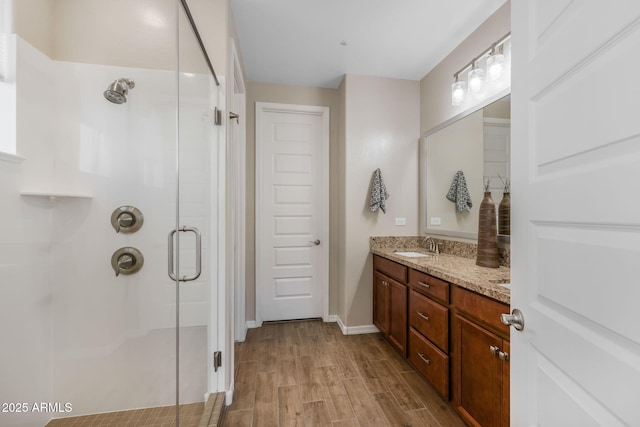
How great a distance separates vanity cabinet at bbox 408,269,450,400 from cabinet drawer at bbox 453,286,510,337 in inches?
4.4

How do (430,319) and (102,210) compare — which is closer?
(102,210)

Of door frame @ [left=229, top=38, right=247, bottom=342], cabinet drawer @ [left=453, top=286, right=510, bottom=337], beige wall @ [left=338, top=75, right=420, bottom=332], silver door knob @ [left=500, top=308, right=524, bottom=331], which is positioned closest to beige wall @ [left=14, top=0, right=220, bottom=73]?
door frame @ [left=229, top=38, right=247, bottom=342]

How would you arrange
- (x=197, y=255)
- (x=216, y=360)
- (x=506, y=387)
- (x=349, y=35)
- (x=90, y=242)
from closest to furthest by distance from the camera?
(x=90, y=242)
(x=506, y=387)
(x=197, y=255)
(x=216, y=360)
(x=349, y=35)

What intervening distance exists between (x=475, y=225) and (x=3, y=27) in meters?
2.60

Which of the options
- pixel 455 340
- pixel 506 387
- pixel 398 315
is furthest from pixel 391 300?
pixel 506 387

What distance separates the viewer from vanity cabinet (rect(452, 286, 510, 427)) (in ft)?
Answer: 4.09

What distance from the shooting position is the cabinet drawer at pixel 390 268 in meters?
2.21

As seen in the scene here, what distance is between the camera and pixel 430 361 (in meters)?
1.84

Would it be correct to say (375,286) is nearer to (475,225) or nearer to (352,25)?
(475,225)

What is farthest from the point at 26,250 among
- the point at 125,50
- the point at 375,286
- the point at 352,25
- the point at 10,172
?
the point at 375,286

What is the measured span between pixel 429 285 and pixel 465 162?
3.67 ft

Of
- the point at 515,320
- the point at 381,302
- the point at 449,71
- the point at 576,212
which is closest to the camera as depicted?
the point at 576,212

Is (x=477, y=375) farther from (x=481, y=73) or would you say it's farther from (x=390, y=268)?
(x=481, y=73)

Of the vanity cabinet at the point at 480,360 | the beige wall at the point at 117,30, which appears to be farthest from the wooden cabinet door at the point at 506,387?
the beige wall at the point at 117,30
